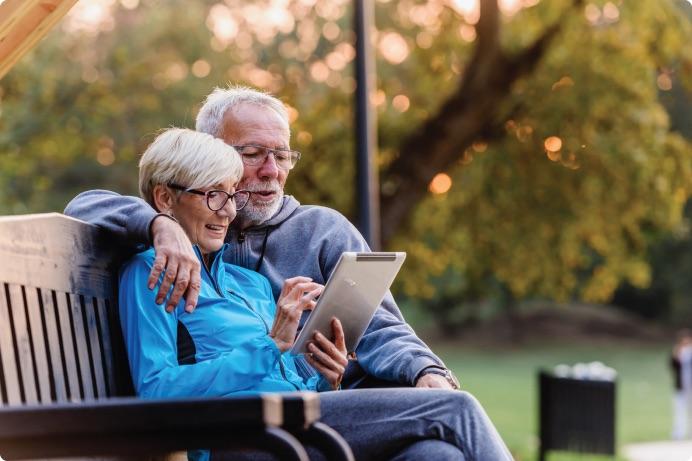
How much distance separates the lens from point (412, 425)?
3.04 m

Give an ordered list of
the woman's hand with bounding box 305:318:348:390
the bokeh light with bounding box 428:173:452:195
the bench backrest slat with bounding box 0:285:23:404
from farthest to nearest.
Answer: the bokeh light with bounding box 428:173:452:195, the woman's hand with bounding box 305:318:348:390, the bench backrest slat with bounding box 0:285:23:404

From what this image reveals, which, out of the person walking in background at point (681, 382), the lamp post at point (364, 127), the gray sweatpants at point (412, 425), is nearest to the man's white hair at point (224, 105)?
the gray sweatpants at point (412, 425)

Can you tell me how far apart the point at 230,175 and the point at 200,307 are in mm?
385

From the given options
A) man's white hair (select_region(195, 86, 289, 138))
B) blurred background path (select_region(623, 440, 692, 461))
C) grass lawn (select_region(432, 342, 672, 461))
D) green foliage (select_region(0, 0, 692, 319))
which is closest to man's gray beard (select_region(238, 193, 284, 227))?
man's white hair (select_region(195, 86, 289, 138))

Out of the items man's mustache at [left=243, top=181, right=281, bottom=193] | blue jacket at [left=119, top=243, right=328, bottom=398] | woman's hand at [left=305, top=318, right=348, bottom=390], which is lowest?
woman's hand at [left=305, top=318, right=348, bottom=390]

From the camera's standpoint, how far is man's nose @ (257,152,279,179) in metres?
4.11

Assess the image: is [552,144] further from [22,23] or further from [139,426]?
[139,426]

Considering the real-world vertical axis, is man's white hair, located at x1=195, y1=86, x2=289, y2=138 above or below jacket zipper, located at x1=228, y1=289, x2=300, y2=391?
above

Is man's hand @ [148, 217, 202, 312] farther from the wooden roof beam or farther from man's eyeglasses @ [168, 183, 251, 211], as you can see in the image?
the wooden roof beam

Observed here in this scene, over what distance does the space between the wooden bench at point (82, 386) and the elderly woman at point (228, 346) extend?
0.40 feet

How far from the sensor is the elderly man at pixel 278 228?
11.8 feet

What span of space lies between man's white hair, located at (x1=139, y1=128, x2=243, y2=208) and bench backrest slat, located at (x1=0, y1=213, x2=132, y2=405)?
0.88 ft

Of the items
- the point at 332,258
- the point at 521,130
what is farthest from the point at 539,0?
the point at 332,258

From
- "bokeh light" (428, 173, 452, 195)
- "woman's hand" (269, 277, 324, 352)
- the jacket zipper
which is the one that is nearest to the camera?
"woman's hand" (269, 277, 324, 352)
